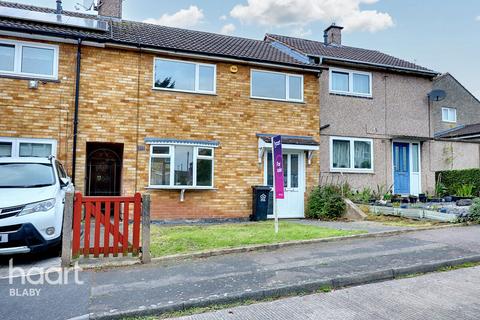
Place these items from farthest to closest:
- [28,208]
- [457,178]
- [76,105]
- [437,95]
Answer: [437,95] < [457,178] < [76,105] < [28,208]

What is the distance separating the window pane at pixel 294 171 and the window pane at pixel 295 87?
2039mm

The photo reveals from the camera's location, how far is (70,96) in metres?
10.0

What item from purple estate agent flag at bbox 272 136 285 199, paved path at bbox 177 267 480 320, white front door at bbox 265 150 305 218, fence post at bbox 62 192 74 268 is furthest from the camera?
white front door at bbox 265 150 305 218

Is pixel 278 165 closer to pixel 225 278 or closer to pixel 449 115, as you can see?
pixel 225 278

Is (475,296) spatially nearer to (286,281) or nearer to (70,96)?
(286,281)

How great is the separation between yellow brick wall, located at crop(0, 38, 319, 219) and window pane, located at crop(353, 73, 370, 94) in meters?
Answer: 3.11

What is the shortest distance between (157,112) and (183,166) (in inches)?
70.6

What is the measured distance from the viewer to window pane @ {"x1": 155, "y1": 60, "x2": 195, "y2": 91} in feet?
36.0

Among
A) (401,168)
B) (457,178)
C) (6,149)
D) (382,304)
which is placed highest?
(6,149)

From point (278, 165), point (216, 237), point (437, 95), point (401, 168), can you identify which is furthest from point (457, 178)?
point (216, 237)

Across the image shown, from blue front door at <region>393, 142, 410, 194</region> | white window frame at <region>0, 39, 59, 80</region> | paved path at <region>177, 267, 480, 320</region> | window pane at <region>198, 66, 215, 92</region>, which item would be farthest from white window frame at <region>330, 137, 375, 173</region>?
white window frame at <region>0, 39, 59, 80</region>

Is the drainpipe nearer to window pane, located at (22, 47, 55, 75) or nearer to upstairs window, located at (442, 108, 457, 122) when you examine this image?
window pane, located at (22, 47, 55, 75)

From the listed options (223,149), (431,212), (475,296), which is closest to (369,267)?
(475,296)

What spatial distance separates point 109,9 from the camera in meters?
14.3
